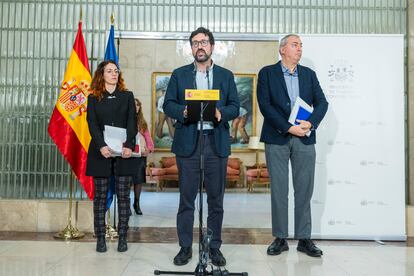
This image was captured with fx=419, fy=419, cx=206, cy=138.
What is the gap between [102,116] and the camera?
3.34 metres

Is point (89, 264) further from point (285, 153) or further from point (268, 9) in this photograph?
point (268, 9)

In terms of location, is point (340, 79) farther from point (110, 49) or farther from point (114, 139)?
point (110, 49)

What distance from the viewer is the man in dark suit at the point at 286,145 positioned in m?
3.29

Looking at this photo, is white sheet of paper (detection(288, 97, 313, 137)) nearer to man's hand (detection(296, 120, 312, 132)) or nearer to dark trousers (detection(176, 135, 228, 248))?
man's hand (detection(296, 120, 312, 132))

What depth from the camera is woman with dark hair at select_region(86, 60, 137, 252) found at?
329 cm

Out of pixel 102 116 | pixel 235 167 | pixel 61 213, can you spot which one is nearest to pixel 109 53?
pixel 102 116

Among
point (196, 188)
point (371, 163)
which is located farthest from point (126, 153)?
point (371, 163)

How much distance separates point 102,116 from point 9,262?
49.1 inches

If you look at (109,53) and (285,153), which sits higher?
(109,53)

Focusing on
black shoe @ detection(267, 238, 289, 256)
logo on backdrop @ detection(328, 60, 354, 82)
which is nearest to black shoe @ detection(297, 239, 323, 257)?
black shoe @ detection(267, 238, 289, 256)

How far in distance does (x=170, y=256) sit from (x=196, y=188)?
603 mm

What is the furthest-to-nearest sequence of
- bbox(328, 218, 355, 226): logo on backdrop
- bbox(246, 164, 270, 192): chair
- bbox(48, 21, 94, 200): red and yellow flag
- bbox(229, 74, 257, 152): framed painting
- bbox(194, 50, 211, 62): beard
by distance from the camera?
bbox(229, 74, 257, 152): framed painting
bbox(246, 164, 270, 192): chair
bbox(48, 21, 94, 200): red and yellow flag
bbox(328, 218, 355, 226): logo on backdrop
bbox(194, 50, 211, 62): beard

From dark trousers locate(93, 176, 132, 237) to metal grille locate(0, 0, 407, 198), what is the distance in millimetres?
1321

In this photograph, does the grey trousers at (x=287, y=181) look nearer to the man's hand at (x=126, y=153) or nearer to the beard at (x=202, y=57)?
the beard at (x=202, y=57)
